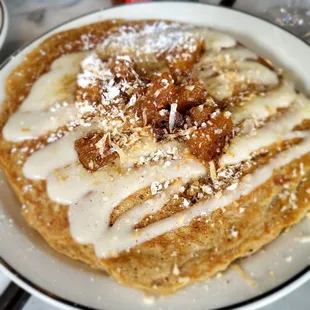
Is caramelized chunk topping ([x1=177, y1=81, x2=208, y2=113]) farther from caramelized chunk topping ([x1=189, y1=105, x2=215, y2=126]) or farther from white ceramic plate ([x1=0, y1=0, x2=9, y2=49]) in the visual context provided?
white ceramic plate ([x1=0, y1=0, x2=9, y2=49])

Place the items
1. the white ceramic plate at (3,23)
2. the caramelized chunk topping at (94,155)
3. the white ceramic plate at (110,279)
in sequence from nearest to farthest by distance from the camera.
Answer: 1. the white ceramic plate at (110,279)
2. the caramelized chunk topping at (94,155)
3. the white ceramic plate at (3,23)

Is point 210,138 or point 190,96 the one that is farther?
point 190,96

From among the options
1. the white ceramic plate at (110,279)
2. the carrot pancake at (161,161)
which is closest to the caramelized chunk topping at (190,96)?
the carrot pancake at (161,161)

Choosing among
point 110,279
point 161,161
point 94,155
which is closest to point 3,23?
point 94,155

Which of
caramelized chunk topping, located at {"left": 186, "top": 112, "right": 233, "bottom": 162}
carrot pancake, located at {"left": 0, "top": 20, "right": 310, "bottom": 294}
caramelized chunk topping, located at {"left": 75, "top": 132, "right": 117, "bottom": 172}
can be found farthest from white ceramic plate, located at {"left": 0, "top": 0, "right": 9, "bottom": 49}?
caramelized chunk topping, located at {"left": 186, "top": 112, "right": 233, "bottom": 162}

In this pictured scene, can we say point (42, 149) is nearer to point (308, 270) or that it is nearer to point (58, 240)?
point (58, 240)

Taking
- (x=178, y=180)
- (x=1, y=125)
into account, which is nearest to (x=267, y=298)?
(x=178, y=180)

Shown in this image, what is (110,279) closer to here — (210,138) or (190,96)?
(210,138)

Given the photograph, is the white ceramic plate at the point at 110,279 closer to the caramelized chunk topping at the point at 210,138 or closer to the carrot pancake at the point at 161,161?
the carrot pancake at the point at 161,161
